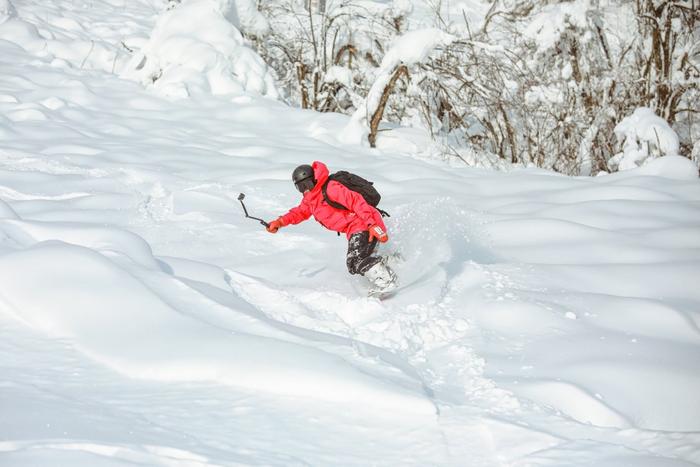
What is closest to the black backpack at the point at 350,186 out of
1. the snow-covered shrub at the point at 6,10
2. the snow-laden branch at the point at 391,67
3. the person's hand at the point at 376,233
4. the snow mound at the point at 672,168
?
the person's hand at the point at 376,233

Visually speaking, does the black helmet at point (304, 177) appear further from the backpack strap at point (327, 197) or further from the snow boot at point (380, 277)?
the snow boot at point (380, 277)

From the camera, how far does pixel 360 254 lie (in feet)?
13.2

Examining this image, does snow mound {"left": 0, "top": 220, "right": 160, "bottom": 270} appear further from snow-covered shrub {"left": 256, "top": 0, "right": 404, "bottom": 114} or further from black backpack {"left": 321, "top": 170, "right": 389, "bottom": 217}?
snow-covered shrub {"left": 256, "top": 0, "right": 404, "bottom": 114}

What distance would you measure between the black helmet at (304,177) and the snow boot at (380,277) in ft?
2.36

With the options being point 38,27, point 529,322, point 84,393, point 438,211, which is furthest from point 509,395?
point 38,27

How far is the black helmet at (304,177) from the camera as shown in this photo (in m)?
4.06

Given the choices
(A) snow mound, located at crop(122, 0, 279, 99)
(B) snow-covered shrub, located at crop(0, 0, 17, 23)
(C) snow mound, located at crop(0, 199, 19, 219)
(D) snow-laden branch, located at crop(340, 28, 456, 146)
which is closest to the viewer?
(C) snow mound, located at crop(0, 199, 19, 219)

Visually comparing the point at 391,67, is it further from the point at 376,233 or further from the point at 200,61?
the point at 376,233

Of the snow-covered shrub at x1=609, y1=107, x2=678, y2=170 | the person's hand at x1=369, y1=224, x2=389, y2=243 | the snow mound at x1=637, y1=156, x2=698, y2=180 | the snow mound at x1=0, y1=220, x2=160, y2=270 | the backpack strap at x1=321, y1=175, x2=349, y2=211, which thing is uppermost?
the snow-covered shrub at x1=609, y1=107, x2=678, y2=170

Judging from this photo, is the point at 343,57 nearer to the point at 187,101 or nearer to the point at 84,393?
the point at 187,101

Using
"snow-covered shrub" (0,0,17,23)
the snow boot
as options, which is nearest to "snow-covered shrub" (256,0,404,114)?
"snow-covered shrub" (0,0,17,23)

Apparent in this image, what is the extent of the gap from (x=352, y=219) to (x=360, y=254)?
294 millimetres

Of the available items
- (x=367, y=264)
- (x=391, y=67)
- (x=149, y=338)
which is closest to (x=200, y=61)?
(x=391, y=67)

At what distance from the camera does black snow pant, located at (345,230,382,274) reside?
13.0 feet
